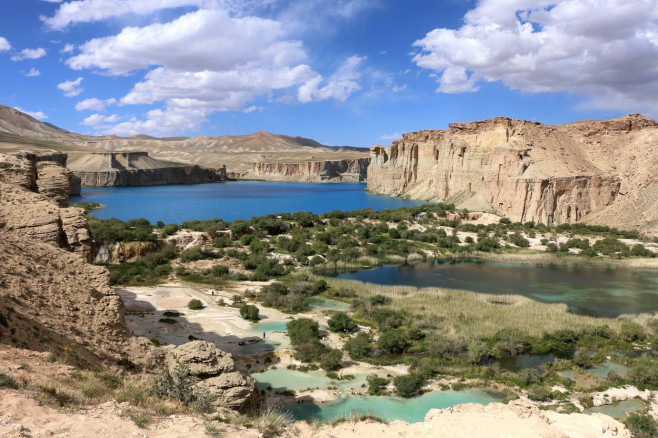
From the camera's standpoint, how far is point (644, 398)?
53.2 ft

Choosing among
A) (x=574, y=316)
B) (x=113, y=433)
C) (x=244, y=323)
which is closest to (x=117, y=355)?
(x=113, y=433)

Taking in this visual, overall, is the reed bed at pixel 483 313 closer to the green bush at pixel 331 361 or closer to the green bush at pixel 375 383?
the green bush at pixel 331 361

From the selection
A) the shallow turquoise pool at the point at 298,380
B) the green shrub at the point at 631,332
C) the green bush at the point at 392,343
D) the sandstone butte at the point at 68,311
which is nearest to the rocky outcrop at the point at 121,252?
the sandstone butte at the point at 68,311

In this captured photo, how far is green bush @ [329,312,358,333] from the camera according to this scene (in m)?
22.8

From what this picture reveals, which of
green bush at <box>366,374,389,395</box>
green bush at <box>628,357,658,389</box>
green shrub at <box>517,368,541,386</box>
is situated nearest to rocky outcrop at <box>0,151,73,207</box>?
green bush at <box>366,374,389,395</box>

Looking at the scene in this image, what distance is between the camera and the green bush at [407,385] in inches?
627

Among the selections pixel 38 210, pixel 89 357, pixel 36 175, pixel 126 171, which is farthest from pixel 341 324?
pixel 126 171

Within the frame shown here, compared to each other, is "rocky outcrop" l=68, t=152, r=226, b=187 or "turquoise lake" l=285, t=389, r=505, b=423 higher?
"rocky outcrop" l=68, t=152, r=226, b=187

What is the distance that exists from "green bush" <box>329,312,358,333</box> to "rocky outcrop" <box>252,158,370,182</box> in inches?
6382

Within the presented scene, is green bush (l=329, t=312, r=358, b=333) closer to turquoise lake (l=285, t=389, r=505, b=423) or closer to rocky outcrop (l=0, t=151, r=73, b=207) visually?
turquoise lake (l=285, t=389, r=505, b=423)

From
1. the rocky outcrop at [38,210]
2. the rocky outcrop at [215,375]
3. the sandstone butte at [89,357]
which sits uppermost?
the rocky outcrop at [38,210]

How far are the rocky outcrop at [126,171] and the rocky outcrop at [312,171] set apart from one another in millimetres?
34753

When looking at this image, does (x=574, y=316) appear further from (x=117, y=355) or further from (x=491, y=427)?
(x=117, y=355)

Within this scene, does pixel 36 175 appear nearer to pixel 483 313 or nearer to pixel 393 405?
pixel 393 405
